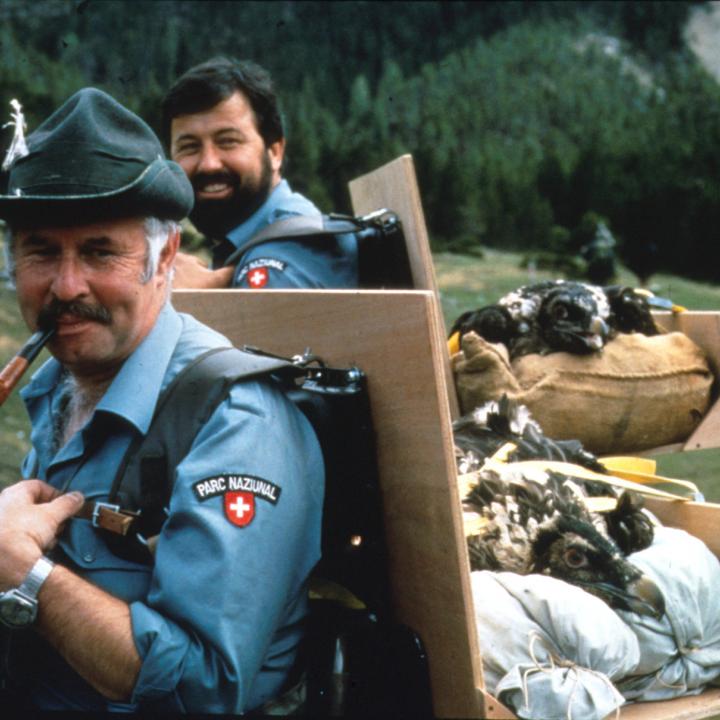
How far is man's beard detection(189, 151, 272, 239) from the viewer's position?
4430 mm

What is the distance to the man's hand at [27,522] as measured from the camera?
6.68 feet

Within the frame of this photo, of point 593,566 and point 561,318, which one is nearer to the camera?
point 593,566

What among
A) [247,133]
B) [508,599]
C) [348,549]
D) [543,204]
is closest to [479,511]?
[508,599]

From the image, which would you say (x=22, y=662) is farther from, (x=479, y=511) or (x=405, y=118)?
(x=405, y=118)

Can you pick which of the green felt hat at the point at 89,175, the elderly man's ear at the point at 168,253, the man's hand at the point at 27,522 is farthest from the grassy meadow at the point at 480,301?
the man's hand at the point at 27,522

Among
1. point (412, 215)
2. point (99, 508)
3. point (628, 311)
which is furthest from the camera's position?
point (628, 311)

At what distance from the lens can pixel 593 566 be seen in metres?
2.74

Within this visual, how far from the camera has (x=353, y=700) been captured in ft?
7.44

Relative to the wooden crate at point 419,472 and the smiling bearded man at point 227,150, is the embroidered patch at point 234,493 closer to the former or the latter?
the wooden crate at point 419,472

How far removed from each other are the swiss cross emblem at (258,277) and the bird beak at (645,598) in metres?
1.61

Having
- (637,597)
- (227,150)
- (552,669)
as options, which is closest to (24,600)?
(552,669)

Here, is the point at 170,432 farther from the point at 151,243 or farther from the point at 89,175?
the point at 89,175

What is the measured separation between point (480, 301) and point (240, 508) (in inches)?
350

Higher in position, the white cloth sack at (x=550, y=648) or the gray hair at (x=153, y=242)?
the gray hair at (x=153, y=242)
